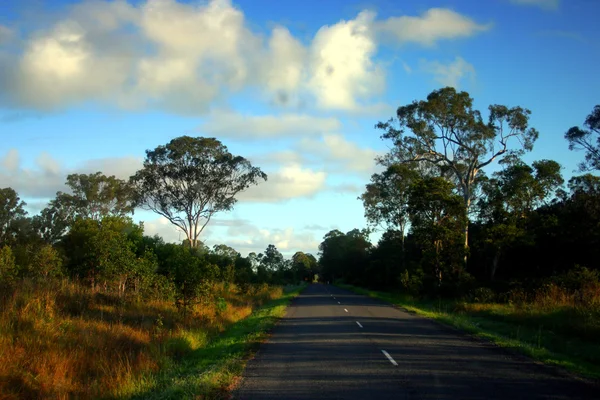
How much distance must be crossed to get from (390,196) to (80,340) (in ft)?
137

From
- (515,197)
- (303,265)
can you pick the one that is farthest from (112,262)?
(303,265)

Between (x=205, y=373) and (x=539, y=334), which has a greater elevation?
(x=539, y=334)

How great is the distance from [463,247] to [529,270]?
438 inches

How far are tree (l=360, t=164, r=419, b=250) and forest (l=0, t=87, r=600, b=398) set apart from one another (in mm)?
235

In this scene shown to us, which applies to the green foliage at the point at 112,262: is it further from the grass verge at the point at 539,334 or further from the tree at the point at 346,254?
the tree at the point at 346,254

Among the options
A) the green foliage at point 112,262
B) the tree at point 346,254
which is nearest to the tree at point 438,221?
the green foliage at point 112,262

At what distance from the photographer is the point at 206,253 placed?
36.8m

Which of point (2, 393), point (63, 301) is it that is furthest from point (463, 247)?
point (2, 393)

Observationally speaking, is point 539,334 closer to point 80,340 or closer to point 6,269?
point 80,340

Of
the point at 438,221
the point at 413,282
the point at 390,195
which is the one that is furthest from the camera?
the point at 390,195

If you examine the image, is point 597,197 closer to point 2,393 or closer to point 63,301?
point 63,301

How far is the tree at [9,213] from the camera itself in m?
43.3

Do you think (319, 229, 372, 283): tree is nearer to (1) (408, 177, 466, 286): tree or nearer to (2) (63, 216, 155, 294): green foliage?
(1) (408, 177, 466, 286): tree

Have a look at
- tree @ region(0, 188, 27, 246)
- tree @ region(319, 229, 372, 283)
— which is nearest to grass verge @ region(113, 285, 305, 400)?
tree @ region(0, 188, 27, 246)
